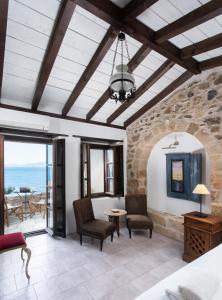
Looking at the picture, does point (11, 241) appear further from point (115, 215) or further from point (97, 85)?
point (97, 85)

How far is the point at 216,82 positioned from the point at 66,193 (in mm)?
3799

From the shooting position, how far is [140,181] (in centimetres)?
489

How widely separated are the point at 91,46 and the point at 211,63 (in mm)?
2117

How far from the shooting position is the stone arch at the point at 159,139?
3.32 metres

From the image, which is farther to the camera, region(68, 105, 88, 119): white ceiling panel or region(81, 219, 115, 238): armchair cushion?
region(68, 105, 88, 119): white ceiling panel

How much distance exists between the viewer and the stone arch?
332 centimetres

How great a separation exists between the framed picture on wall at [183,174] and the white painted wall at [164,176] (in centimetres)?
11

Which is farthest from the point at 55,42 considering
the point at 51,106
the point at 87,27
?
the point at 51,106

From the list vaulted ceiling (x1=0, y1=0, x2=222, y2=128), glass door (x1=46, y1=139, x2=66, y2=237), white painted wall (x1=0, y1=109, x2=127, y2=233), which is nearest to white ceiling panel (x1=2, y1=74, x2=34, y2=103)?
vaulted ceiling (x1=0, y1=0, x2=222, y2=128)

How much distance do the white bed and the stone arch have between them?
4.65 feet

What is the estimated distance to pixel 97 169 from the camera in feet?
17.7

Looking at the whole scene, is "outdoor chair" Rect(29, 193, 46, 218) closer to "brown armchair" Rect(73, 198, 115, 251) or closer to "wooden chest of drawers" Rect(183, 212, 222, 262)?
"brown armchair" Rect(73, 198, 115, 251)

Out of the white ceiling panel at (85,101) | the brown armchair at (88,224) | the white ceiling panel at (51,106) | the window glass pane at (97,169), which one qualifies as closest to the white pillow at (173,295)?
the brown armchair at (88,224)

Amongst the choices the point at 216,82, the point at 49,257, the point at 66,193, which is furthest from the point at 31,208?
the point at 216,82
